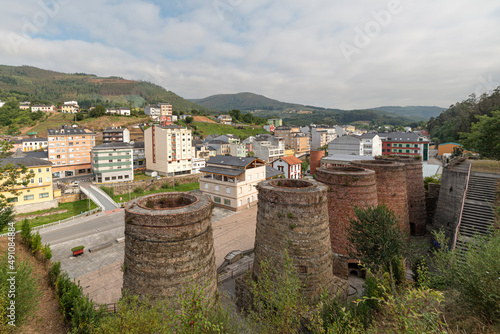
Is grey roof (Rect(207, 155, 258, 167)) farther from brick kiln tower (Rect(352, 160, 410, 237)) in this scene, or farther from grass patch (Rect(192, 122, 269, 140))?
grass patch (Rect(192, 122, 269, 140))

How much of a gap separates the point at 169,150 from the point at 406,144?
70.8 meters

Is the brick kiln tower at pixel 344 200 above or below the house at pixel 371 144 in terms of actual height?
below

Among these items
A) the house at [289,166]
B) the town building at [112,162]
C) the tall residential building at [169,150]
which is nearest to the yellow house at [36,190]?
the town building at [112,162]

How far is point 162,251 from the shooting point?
9641mm

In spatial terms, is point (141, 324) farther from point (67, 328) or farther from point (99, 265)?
point (99, 265)

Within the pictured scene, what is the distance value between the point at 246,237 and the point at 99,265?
16.5m

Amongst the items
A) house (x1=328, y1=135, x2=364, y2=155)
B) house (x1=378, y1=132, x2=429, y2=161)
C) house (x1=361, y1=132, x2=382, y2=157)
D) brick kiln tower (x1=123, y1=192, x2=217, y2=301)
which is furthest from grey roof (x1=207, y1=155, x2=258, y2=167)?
house (x1=378, y1=132, x2=429, y2=161)

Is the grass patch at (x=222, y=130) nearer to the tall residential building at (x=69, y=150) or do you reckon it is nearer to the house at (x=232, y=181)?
the tall residential building at (x=69, y=150)

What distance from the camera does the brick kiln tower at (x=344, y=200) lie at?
1753cm

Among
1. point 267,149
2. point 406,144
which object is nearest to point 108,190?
point 267,149

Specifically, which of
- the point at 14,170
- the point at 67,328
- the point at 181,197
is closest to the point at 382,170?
the point at 181,197

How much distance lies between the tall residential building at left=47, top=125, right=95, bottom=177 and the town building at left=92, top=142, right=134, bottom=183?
11.4 metres

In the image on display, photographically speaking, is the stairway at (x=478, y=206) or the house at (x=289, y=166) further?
the house at (x=289, y=166)

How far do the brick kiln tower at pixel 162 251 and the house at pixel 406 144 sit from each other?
253 feet
